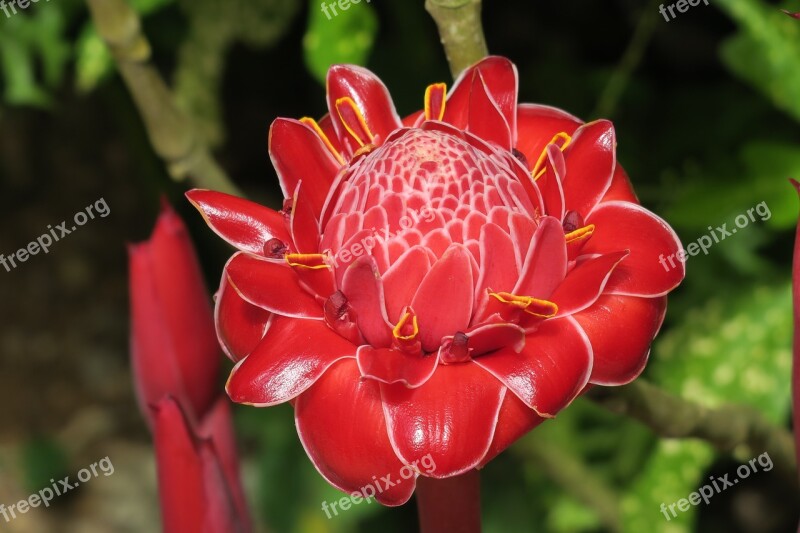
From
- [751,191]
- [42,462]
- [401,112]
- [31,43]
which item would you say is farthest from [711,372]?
[42,462]

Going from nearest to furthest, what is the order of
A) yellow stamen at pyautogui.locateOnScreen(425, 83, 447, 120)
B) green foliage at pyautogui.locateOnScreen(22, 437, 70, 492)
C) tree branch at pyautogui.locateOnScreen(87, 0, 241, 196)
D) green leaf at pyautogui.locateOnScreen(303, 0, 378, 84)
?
1. yellow stamen at pyautogui.locateOnScreen(425, 83, 447, 120)
2. tree branch at pyautogui.locateOnScreen(87, 0, 241, 196)
3. green leaf at pyautogui.locateOnScreen(303, 0, 378, 84)
4. green foliage at pyautogui.locateOnScreen(22, 437, 70, 492)

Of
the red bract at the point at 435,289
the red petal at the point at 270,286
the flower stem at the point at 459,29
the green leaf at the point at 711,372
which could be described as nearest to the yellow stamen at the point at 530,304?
the red bract at the point at 435,289

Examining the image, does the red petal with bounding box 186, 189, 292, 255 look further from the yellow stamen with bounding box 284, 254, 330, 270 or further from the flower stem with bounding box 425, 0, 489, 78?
the flower stem with bounding box 425, 0, 489, 78

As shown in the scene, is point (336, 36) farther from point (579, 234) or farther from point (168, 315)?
point (579, 234)

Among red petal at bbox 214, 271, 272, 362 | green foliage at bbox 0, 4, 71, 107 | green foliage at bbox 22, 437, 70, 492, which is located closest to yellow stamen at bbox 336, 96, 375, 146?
red petal at bbox 214, 271, 272, 362

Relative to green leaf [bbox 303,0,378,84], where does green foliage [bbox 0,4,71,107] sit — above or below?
above

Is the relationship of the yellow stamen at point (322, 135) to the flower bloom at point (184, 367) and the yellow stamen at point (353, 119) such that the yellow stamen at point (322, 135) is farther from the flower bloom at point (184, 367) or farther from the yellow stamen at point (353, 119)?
the flower bloom at point (184, 367)
